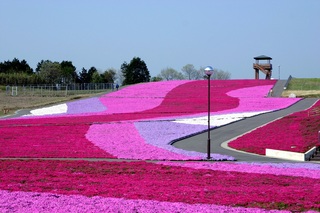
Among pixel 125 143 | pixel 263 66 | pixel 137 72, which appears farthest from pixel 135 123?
pixel 137 72

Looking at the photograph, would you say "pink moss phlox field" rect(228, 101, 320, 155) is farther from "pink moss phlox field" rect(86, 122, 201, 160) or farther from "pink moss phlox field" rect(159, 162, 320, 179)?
"pink moss phlox field" rect(159, 162, 320, 179)

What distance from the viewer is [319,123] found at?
3738 centimetres

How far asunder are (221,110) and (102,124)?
17.7 metres

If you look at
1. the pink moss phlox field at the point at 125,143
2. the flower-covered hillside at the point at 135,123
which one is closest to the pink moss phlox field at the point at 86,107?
the flower-covered hillside at the point at 135,123

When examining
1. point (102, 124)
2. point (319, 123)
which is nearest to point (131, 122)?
point (102, 124)

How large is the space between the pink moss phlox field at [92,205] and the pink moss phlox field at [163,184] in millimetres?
672

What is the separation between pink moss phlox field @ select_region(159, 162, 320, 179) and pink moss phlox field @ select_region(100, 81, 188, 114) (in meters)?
39.9

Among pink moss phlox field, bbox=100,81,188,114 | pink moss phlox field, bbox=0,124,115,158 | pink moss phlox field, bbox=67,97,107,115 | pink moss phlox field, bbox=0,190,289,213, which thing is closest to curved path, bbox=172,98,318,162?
pink moss phlox field, bbox=0,124,115,158

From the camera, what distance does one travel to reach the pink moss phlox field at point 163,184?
16000 mm

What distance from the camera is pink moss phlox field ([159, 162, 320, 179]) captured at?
2230cm

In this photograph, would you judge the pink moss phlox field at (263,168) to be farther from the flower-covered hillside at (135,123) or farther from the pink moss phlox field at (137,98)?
the pink moss phlox field at (137,98)

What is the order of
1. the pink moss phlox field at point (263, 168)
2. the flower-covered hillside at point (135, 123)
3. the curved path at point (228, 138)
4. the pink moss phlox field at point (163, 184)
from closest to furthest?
the pink moss phlox field at point (163, 184) < the pink moss phlox field at point (263, 168) < the curved path at point (228, 138) < the flower-covered hillside at point (135, 123)

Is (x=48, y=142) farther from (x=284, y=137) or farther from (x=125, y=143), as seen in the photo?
(x=284, y=137)

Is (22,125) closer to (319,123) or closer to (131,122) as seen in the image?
(131,122)
